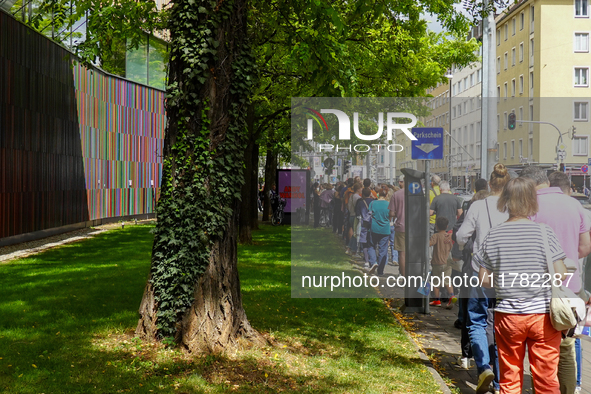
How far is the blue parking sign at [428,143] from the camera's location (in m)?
8.99

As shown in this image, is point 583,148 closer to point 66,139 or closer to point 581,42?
Result: point 66,139

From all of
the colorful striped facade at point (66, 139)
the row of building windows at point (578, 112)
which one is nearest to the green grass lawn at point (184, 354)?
the row of building windows at point (578, 112)

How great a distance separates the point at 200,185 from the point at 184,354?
1.66 meters

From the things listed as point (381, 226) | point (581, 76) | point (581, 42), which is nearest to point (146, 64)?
point (381, 226)

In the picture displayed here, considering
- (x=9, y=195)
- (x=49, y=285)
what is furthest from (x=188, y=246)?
(x=9, y=195)

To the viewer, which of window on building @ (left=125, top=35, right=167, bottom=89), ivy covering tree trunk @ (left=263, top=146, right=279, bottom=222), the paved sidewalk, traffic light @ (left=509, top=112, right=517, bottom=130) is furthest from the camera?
window on building @ (left=125, top=35, right=167, bottom=89)

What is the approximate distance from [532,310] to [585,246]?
136 centimetres

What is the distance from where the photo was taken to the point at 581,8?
5603 centimetres

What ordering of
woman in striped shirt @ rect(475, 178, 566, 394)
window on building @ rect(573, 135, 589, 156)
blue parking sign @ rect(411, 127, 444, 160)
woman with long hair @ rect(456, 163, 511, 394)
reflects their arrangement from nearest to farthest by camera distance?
1. woman in striped shirt @ rect(475, 178, 566, 394)
2. woman with long hair @ rect(456, 163, 511, 394)
3. blue parking sign @ rect(411, 127, 444, 160)
4. window on building @ rect(573, 135, 589, 156)

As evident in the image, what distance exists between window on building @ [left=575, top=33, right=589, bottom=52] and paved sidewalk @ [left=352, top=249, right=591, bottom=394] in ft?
165

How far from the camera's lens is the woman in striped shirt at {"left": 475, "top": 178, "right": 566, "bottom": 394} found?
176 inches

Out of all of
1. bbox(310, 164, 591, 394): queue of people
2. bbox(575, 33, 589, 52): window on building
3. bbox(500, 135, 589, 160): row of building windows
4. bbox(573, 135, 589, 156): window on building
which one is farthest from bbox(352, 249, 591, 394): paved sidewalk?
bbox(575, 33, 589, 52): window on building

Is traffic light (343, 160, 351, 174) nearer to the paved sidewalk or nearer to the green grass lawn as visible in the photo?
the green grass lawn

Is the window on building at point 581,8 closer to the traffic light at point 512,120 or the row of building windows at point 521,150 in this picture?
the row of building windows at point 521,150
